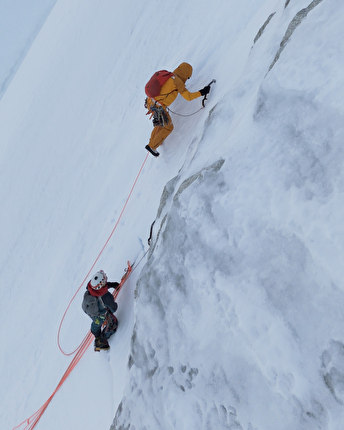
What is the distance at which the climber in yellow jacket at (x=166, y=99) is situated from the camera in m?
4.90

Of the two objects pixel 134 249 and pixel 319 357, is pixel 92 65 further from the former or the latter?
pixel 319 357

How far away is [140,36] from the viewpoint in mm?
8883

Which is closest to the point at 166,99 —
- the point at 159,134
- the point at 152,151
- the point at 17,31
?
the point at 159,134

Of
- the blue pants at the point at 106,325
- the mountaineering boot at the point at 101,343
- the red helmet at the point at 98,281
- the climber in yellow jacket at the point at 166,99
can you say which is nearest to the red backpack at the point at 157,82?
the climber in yellow jacket at the point at 166,99

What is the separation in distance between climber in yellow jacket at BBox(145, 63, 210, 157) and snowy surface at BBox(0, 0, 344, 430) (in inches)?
7.6

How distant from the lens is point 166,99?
199 inches

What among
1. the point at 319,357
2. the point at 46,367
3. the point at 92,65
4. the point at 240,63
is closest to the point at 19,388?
the point at 46,367

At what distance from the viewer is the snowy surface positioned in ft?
6.97

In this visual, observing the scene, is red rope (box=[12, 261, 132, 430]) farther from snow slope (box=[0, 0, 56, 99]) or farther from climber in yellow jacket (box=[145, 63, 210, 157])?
snow slope (box=[0, 0, 56, 99])

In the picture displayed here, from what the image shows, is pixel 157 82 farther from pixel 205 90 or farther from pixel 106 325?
pixel 106 325

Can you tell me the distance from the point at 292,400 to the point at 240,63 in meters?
4.14

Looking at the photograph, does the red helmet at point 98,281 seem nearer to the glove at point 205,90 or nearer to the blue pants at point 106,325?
the blue pants at point 106,325

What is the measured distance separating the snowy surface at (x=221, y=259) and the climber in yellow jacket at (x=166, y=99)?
0.19m

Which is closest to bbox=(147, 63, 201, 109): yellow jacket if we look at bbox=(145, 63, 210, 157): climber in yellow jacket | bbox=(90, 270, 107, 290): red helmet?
bbox=(145, 63, 210, 157): climber in yellow jacket
